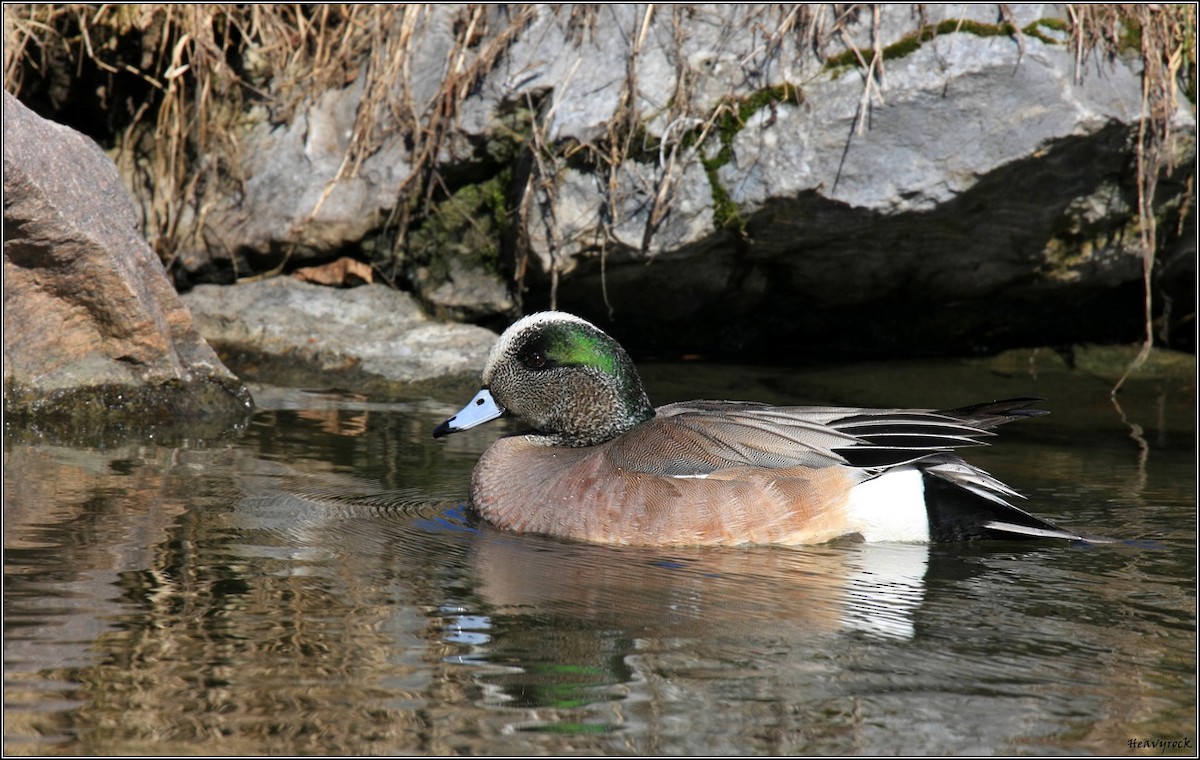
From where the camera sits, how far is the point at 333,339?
6.78 m

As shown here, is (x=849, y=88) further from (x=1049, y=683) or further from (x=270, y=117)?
(x=1049, y=683)

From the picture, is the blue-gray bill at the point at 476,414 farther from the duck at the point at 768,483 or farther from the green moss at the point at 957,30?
the green moss at the point at 957,30

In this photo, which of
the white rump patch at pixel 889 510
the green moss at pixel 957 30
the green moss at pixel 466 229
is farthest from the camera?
the green moss at pixel 466 229

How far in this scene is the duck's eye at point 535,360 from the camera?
14.9 feet

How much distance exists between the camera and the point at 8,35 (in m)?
7.01

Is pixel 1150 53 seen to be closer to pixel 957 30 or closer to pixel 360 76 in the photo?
pixel 957 30

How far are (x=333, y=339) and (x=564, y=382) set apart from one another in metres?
2.56

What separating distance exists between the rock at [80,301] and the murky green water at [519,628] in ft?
1.97

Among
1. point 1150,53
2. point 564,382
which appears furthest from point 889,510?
point 1150,53

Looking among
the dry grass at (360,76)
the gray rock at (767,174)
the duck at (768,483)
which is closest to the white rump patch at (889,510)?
the duck at (768,483)

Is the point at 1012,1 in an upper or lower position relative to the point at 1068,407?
upper

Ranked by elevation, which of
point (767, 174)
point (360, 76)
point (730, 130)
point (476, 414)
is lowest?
point (476, 414)

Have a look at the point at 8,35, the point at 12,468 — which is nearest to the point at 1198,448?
the point at 12,468

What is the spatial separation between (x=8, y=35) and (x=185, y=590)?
Answer: 15.9ft
